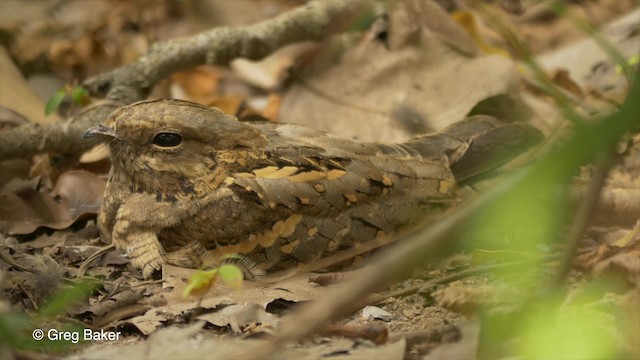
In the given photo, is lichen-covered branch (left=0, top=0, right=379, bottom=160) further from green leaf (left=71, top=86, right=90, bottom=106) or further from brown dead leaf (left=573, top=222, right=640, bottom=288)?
brown dead leaf (left=573, top=222, right=640, bottom=288)

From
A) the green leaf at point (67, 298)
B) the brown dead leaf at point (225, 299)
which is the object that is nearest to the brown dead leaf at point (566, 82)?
the brown dead leaf at point (225, 299)

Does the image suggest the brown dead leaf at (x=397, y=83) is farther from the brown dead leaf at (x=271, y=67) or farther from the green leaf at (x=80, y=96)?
the green leaf at (x=80, y=96)

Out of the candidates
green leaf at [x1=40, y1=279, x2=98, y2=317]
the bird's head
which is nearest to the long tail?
the bird's head

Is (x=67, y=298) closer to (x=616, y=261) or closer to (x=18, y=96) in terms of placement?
(x=616, y=261)

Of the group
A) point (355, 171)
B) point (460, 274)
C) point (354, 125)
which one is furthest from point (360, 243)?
point (354, 125)

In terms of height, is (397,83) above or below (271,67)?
below

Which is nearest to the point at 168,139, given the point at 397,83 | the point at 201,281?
the point at 201,281
